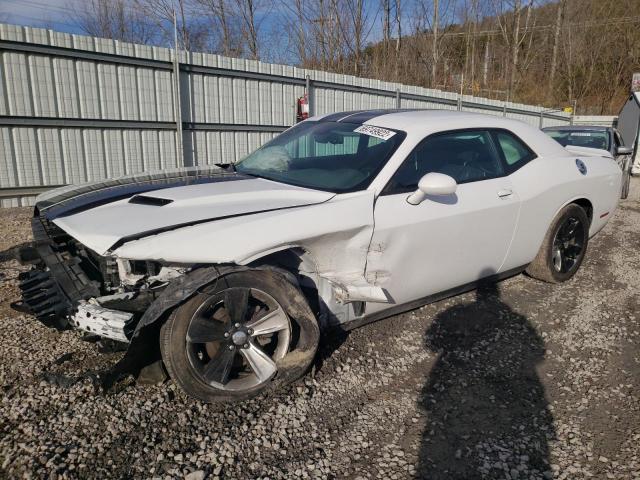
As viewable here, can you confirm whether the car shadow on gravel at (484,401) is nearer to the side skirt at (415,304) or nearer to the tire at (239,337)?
the side skirt at (415,304)

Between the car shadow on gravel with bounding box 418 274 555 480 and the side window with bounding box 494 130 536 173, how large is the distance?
1.24 m

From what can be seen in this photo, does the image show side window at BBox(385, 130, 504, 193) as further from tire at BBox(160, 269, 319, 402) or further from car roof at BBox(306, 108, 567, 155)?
tire at BBox(160, 269, 319, 402)

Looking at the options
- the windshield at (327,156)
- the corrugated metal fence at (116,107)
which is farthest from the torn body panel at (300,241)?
the corrugated metal fence at (116,107)

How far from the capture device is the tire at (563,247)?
4.22 metres

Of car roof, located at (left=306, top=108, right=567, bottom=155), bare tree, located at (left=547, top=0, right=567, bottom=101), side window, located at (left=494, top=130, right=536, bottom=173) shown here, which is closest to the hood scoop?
car roof, located at (left=306, top=108, right=567, bottom=155)

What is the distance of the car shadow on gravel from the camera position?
2.18m

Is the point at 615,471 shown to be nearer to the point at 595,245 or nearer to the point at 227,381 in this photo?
the point at 227,381

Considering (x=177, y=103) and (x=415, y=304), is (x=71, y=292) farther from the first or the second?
(x=177, y=103)

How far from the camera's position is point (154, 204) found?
8.63 ft

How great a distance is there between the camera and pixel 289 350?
2.67 m

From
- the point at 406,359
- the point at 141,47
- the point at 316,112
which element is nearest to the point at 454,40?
the point at 316,112

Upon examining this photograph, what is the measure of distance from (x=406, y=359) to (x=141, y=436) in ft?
5.51

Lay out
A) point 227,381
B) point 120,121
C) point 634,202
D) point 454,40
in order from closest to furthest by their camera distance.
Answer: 1. point 227,381
2. point 120,121
3. point 634,202
4. point 454,40

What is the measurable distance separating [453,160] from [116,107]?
6657mm
